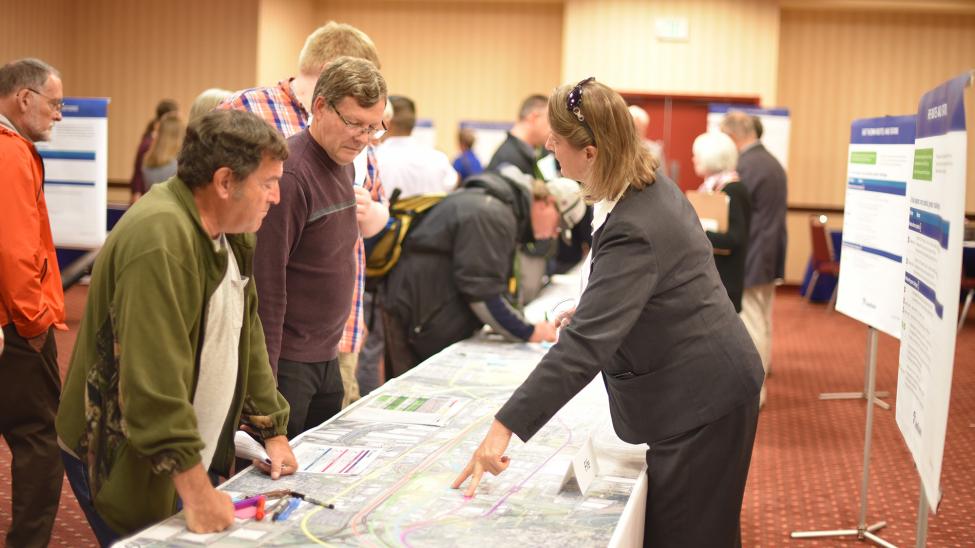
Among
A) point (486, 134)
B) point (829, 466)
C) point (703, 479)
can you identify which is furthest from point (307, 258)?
point (486, 134)

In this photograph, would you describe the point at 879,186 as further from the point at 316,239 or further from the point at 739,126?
the point at 739,126

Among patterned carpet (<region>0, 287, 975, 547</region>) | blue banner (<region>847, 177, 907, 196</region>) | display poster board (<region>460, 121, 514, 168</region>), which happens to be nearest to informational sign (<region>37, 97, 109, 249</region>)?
patterned carpet (<region>0, 287, 975, 547</region>)

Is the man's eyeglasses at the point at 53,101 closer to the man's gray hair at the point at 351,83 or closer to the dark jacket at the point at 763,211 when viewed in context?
the man's gray hair at the point at 351,83

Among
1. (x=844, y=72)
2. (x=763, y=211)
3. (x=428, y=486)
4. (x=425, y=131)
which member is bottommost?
(x=428, y=486)

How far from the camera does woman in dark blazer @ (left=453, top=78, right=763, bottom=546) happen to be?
1.94 m

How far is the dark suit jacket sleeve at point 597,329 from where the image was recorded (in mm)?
1932

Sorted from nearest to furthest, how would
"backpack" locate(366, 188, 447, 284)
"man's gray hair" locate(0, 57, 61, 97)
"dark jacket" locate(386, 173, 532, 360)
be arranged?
"man's gray hair" locate(0, 57, 61, 97) < "dark jacket" locate(386, 173, 532, 360) < "backpack" locate(366, 188, 447, 284)

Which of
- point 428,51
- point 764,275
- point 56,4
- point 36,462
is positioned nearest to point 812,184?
point 428,51

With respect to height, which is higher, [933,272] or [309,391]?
[933,272]

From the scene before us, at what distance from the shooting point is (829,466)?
4.57 meters

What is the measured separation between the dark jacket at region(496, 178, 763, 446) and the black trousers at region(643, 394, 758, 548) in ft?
0.12

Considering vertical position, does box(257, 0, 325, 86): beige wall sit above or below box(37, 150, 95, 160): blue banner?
above

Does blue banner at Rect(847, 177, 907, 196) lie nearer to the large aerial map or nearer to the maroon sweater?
the large aerial map

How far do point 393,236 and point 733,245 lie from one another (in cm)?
202
